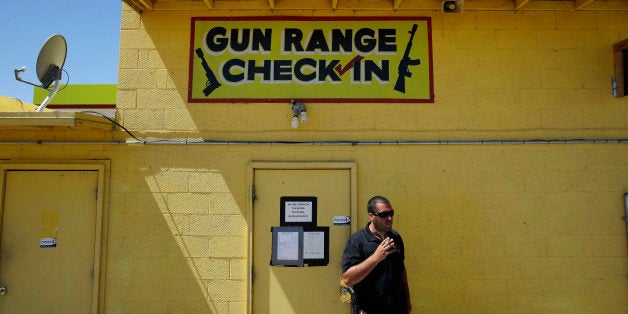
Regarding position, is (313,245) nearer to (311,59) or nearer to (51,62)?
(311,59)

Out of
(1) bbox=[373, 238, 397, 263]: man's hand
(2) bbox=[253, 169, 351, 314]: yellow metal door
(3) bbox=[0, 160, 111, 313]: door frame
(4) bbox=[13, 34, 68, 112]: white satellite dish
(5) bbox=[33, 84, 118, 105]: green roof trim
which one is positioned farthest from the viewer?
(5) bbox=[33, 84, 118, 105]: green roof trim

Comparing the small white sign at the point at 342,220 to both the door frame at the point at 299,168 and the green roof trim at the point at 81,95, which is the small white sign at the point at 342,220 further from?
the green roof trim at the point at 81,95

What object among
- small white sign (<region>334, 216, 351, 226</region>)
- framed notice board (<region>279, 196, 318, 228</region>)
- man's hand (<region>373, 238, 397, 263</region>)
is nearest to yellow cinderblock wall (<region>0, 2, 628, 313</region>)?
small white sign (<region>334, 216, 351, 226</region>)

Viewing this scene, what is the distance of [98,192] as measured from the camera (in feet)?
16.7

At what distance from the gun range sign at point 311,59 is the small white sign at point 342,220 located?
1.31 m

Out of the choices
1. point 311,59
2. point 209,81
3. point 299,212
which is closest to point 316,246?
point 299,212

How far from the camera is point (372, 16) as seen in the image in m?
5.34

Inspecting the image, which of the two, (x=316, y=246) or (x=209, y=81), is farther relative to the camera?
(x=209, y=81)

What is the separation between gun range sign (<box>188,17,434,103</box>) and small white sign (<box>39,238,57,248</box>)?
219 centimetres

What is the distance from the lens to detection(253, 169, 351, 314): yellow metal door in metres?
4.89

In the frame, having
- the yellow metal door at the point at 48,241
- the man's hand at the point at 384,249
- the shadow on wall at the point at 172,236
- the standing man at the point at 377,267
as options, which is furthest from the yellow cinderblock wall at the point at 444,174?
the man's hand at the point at 384,249

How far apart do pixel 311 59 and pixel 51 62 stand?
9.66ft

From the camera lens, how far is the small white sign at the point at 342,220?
4.98m

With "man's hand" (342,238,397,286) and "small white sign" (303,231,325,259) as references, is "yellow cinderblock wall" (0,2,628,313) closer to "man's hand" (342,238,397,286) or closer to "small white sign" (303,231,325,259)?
"small white sign" (303,231,325,259)
